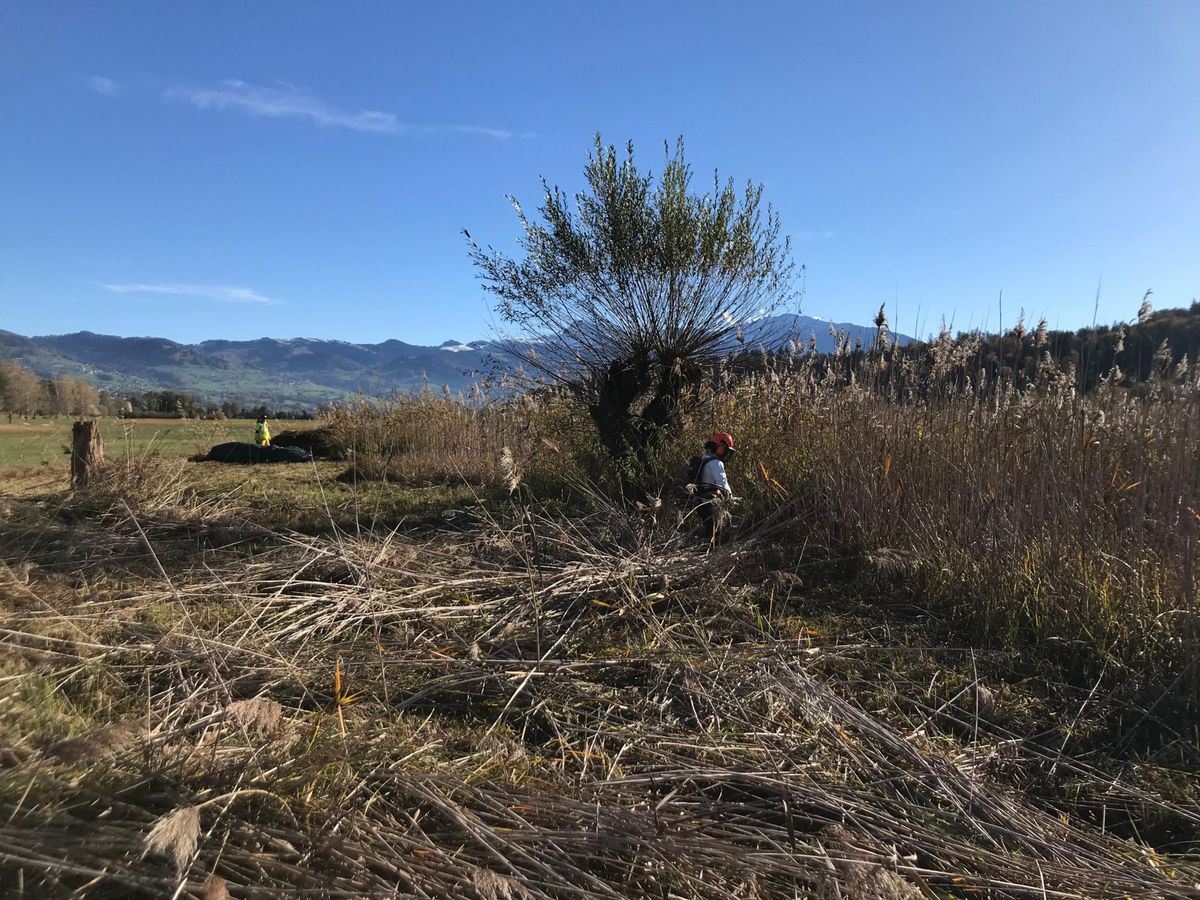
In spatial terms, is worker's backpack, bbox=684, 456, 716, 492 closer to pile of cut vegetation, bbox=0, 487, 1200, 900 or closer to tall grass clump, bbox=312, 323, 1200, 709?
tall grass clump, bbox=312, 323, 1200, 709

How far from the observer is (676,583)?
13.3ft

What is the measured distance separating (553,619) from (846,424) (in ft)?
11.8

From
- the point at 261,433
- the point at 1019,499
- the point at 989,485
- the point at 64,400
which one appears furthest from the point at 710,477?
the point at 261,433

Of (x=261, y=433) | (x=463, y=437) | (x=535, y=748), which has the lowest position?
(x=261, y=433)

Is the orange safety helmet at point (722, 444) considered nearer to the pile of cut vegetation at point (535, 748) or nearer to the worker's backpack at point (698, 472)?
the worker's backpack at point (698, 472)

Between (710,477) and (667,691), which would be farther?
(710,477)

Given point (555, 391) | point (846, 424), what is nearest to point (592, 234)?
point (555, 391)

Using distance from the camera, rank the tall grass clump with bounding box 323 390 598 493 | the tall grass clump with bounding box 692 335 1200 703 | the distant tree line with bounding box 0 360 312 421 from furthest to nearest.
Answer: the distant tree line with bounding box 0 360 312 421, the tall grass clump with bounding box 323 390 598 493, the tall grass clump with bounding box 692 335 1200 703

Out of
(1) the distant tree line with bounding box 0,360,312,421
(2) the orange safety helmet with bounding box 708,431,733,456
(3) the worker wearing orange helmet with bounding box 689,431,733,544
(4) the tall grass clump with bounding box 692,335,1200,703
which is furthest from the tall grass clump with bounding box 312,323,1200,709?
(1) the distant tree line with bounding box 0,360,312,421

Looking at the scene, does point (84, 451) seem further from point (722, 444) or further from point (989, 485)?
point (989, 485)

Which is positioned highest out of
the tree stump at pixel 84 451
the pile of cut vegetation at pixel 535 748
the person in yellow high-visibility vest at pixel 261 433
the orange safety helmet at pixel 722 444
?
the orange safety helmet at pixel 722 444

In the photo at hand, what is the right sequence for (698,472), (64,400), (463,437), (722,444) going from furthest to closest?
1. (463,437)
2. (64,400)
3. (722,444)
4. (698,472)

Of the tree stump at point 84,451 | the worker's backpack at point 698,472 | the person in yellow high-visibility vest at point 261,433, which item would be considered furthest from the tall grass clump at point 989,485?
the person in yellow high-visibility vest at point 261,433

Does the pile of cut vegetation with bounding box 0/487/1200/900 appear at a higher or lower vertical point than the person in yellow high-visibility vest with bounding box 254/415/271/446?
higher
